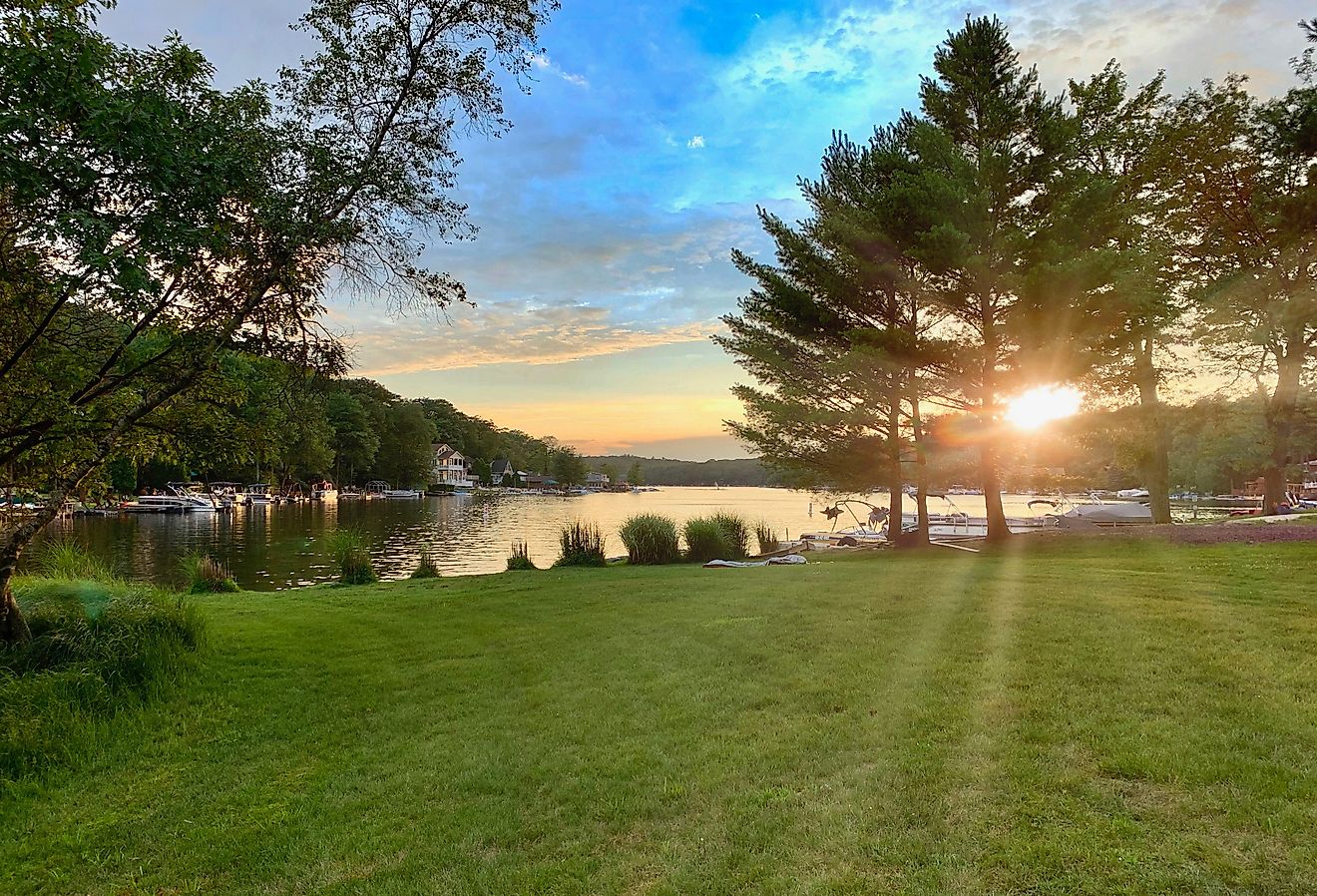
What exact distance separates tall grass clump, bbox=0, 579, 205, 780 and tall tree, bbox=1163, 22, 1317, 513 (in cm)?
2246

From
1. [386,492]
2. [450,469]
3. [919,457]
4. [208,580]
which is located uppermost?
[450,469]

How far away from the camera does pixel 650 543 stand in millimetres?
17016

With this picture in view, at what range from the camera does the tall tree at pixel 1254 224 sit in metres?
17.3

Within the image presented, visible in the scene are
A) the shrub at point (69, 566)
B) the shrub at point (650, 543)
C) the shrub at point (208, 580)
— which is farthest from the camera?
the shrub at point (650, 543)

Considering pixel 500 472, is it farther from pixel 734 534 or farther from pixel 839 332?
pixel 839 332

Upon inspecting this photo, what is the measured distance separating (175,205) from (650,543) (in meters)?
13.0

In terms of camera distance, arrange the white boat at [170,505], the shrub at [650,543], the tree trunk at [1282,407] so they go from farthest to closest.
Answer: the white boat at [170,505] < the tree trunk at [1282,407] < the shrub at [650,543]

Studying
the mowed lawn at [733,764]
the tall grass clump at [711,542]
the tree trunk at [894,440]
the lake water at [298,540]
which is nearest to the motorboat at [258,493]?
the lake water at [298,540]

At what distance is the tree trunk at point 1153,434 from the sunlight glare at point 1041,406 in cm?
178

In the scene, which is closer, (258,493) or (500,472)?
(258,493)

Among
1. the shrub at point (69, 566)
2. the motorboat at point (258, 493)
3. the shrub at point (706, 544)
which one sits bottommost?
the shrub at point (706, 544)

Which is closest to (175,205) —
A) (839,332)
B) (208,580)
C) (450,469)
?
(208,580)

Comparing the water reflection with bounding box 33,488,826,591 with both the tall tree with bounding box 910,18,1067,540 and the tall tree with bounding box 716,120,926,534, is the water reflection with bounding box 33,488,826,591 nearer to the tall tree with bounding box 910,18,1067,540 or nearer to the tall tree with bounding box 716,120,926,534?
the tall tree with bounding box 716,120,926,534

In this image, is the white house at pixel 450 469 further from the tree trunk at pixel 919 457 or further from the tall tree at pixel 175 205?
the tall tree at pixel 175 205
